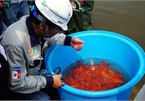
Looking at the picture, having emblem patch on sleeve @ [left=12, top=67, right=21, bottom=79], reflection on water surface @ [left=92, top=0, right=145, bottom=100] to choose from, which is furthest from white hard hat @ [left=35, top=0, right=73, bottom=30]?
reflection on water surface @ [left=92, top=0, right=145, bottom=100]

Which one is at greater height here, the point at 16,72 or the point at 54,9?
the point at 54,9

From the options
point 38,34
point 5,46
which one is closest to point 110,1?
point 38,34

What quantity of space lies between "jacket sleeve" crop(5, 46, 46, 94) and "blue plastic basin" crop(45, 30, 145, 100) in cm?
20

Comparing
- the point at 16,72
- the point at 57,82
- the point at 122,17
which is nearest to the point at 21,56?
the point at 16,72

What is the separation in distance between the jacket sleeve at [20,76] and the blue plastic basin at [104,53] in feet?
0.65

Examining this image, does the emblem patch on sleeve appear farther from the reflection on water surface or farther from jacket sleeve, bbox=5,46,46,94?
the reflection on water surface

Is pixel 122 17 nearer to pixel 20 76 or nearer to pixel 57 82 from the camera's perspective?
pixel 57 82

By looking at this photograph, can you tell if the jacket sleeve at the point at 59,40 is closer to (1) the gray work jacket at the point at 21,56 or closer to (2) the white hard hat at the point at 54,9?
(1) the gray work jacket at the point at 21,56

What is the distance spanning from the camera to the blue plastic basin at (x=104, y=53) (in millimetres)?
1913

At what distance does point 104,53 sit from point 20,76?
111 cm

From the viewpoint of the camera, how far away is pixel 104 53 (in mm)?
2533

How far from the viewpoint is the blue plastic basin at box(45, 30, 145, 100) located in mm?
1913

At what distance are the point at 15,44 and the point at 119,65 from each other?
1207mm

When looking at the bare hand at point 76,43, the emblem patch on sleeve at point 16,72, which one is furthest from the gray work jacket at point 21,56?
the bare hand at point 76,43
